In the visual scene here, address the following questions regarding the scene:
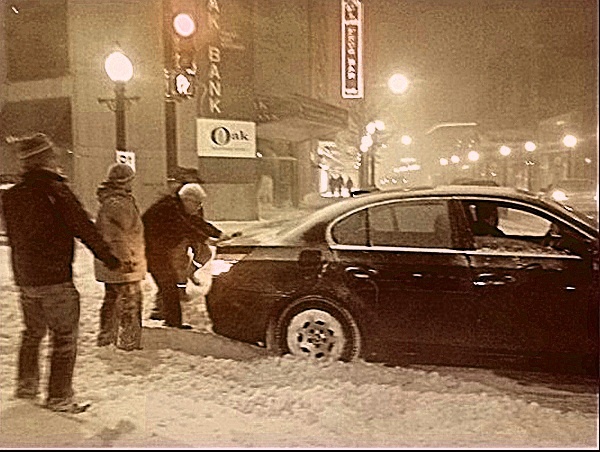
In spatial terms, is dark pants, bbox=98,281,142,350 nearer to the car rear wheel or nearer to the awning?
the car rear wheel

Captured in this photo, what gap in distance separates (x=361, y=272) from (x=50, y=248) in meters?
2.03

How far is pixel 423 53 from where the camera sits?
552 centimetres

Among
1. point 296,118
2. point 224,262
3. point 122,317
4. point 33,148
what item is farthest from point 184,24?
point 122,317

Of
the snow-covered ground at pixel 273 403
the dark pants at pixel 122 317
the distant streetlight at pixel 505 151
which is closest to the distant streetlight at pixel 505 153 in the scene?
the distant streetlight at pixel 505 151

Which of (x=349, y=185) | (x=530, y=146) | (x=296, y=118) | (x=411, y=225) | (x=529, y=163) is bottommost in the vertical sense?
(x=411, y=225)

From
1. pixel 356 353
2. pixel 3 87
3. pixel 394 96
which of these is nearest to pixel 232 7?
pixel 394 96

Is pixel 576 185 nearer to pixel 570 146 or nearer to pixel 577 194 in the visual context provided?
pixel 577 194

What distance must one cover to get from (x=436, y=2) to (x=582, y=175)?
161 cm

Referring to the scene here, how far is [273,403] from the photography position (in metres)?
Answer: 4.64

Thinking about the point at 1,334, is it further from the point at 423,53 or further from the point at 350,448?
the point at 423,53

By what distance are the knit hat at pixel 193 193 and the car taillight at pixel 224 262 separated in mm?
464

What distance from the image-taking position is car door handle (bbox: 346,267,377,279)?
5070 mm

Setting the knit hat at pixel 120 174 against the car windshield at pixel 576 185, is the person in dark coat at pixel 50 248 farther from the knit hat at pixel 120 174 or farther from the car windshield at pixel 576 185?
the car windshield at pixel 576 185

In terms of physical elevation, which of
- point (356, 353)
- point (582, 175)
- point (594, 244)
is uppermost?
point (582, 175)
